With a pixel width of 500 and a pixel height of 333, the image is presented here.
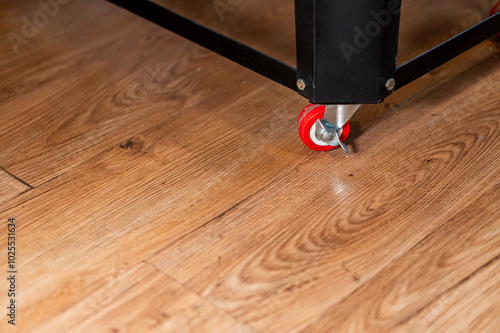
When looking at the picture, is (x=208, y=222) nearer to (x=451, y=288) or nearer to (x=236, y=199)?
(x=236, y=199)

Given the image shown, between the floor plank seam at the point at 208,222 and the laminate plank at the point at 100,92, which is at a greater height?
the floor plank seam at the point at 208,222

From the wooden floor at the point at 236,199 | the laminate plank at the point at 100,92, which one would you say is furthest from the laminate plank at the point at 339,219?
the laminate plank at the point at 100,92

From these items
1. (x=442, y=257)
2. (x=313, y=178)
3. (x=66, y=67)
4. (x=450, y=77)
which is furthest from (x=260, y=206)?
(x=66, y=67)

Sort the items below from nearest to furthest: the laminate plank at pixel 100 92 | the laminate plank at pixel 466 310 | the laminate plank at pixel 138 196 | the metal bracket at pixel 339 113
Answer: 1. the laminate plank at pixel 466 310
2. the laminate plank at pixel 138 196
3. the metal bracket at pixel 339 113
4. the laminate plank at pixel 100 92

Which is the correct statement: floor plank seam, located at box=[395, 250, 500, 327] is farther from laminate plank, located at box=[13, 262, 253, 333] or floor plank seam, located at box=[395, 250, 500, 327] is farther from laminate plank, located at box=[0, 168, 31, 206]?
laminate plank, located at box=[0, 168, 31, 206]

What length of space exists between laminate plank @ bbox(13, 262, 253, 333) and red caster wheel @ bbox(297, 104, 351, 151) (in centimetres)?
29

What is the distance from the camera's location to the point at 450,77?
1.03 meters

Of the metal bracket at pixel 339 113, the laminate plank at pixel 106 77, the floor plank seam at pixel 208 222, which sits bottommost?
the laminate plank at pixel 106 77

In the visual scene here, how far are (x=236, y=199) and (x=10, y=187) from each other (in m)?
0.32

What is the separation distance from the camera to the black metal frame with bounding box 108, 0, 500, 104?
27.8 inches

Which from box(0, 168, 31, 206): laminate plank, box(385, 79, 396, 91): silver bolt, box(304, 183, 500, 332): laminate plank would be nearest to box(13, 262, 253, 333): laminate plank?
box(304, 183, 500, 332): laminate plank

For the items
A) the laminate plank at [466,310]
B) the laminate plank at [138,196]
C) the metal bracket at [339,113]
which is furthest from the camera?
the metal bracket at [339,113]

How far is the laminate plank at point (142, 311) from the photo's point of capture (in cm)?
62

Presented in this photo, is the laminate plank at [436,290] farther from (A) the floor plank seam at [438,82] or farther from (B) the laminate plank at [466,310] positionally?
(A) the floor plank seam at [438,82]
